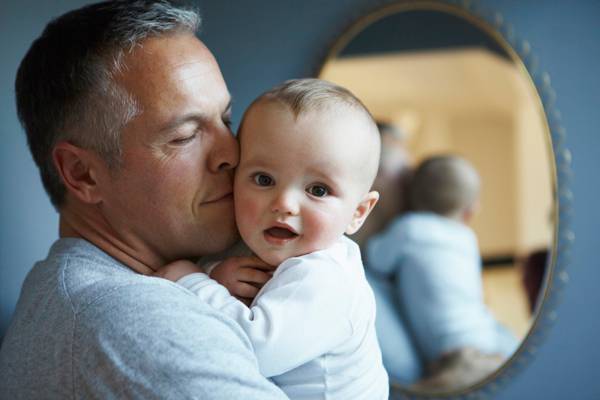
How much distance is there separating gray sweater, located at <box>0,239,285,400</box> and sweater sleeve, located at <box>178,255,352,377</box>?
0.15 feet

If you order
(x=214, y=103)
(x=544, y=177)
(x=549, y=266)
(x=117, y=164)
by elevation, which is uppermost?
(x=214, y=103)

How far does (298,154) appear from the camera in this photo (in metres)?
1.28

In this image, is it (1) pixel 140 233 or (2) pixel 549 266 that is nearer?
(1) pixel 140 233

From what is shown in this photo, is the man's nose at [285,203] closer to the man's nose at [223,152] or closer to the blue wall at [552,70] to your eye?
the man's nose at [223,152]

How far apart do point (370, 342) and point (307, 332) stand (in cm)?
18

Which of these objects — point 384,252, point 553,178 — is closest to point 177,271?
point 384,252

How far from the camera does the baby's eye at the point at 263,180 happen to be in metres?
1.32

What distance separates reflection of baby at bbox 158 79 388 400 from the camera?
119 cm

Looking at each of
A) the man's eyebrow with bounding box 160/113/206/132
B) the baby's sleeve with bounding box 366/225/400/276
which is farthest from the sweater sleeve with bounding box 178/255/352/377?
the baby's sleeve with bounding box 366/225/400/276

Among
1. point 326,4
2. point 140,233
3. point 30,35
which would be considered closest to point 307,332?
point 140,233

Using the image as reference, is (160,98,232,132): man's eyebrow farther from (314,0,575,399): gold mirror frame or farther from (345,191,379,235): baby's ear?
(314,0,575,399): gold mirror frame

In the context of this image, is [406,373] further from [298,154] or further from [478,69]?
[298,154]

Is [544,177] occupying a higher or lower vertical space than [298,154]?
lower

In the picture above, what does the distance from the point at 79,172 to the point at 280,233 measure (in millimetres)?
430
